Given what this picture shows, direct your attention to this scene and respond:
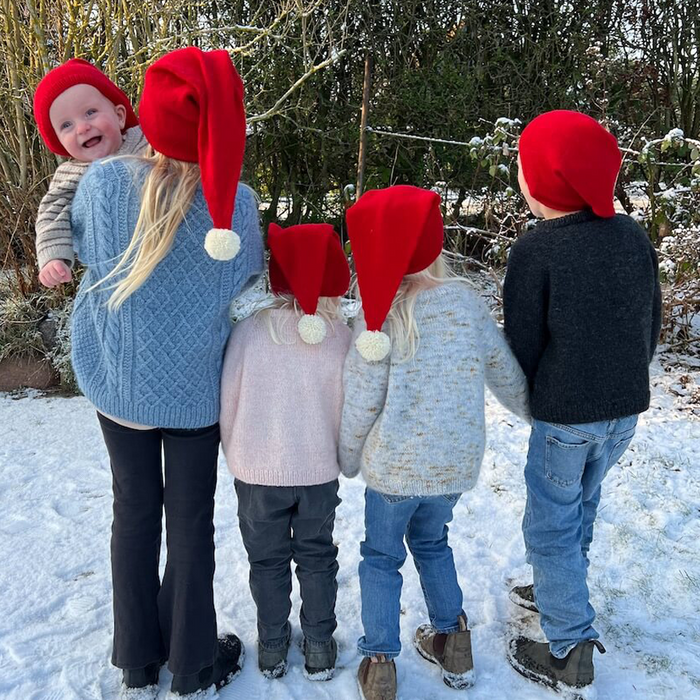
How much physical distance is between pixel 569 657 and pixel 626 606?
49 cm

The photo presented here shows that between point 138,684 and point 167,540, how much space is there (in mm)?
458

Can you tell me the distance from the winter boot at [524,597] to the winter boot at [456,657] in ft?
1.27

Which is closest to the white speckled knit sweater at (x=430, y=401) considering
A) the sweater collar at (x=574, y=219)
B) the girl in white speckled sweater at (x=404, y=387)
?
the girl in white speckled sweater at (x=404, y=387)

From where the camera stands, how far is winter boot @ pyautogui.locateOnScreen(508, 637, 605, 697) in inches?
73.5

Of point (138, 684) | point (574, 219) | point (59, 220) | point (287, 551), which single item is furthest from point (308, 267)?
point (138, 684)

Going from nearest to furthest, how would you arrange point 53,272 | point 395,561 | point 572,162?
point 53,272, point 572,162, point 395,561

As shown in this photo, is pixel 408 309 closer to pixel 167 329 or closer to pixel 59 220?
pixel 167 329

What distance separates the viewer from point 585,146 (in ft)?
5.41

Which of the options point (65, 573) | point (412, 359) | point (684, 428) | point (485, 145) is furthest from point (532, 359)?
point (485, 145)

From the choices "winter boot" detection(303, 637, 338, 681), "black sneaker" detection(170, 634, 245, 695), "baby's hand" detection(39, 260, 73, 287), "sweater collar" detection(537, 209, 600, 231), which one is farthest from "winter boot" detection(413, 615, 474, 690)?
"baby's hand" detection(39, 260, 73, 287)

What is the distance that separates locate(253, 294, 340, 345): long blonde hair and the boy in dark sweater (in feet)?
1.67

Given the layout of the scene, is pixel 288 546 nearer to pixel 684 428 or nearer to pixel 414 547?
pixel 414 547

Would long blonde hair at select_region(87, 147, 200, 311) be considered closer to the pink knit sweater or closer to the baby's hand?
the baby's hand

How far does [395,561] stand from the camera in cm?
188
